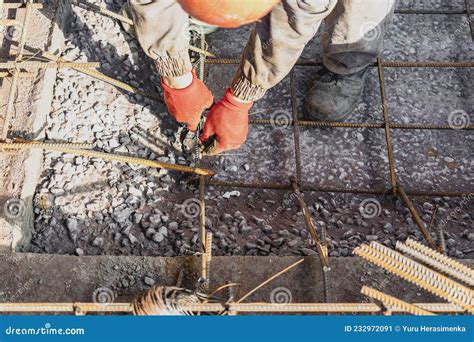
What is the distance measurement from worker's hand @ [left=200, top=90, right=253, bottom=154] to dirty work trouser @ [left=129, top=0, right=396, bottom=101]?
9 cm

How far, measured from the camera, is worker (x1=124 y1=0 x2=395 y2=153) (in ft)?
8.65

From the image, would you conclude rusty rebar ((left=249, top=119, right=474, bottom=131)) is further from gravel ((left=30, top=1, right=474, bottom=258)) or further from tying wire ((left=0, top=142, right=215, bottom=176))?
tying wire ((left=0, top=142, right=215, bottom=176))

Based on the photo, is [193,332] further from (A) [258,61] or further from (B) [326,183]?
(B) [326,183]

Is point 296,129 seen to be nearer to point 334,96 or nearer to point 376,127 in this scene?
point 334,96

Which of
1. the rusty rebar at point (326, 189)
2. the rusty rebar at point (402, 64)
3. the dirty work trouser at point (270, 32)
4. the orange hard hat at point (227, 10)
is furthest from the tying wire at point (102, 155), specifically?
the orange hard hat at point (227, 10)

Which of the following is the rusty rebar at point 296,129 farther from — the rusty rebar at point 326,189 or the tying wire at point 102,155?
the tying wire at point 102,155

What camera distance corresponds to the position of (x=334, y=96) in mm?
4008

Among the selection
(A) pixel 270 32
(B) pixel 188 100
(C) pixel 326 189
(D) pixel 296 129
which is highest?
(A) pixel 270 32

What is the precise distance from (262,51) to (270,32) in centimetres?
16

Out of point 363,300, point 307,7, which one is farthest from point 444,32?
point 363,300

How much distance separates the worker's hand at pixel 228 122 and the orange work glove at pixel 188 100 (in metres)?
0.08

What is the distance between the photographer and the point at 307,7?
260 centimetres

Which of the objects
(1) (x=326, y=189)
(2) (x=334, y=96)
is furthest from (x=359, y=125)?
(1) (x=326, y=189)

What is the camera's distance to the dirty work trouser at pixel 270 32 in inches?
106
